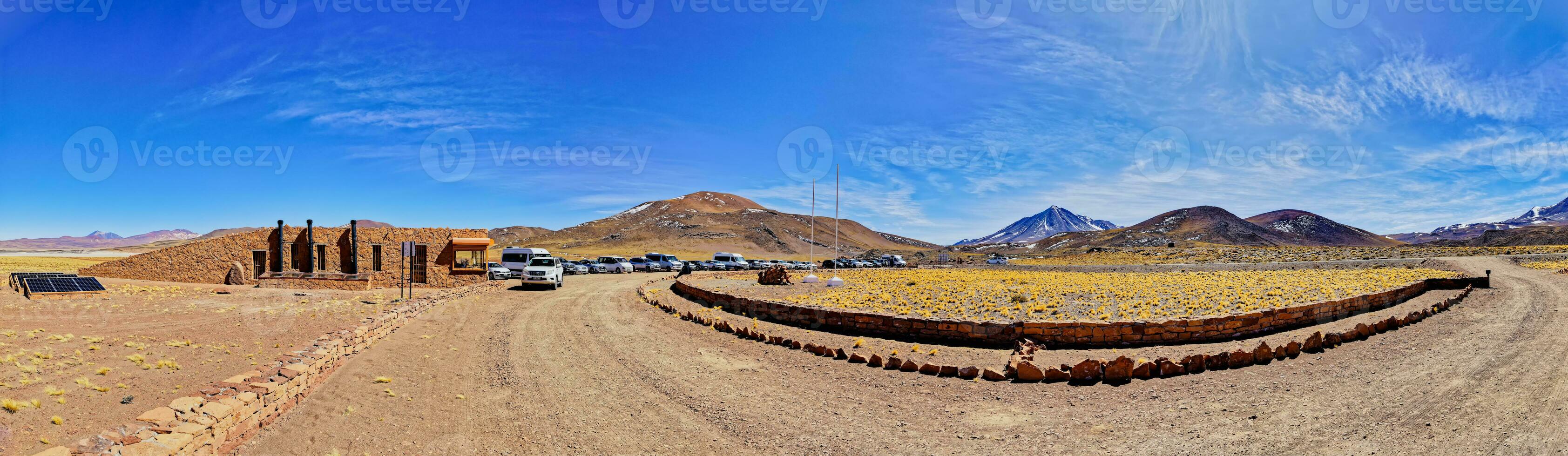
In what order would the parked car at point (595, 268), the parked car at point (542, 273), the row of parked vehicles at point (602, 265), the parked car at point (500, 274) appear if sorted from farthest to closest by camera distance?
the parked car at point (595, 268) → the parked car at point (500, 274) → the row of parked vehicles at point (602, 265) → the parked car at point (542, 273)

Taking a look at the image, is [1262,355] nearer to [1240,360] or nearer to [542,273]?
[1240,360]

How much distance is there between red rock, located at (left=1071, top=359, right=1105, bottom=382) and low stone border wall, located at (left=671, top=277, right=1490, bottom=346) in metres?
3.06

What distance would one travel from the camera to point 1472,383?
26.6 feet

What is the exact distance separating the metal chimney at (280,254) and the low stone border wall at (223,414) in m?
22.0

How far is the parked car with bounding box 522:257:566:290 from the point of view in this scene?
2659 centimetres

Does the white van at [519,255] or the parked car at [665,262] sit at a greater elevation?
the white van at [519,255]

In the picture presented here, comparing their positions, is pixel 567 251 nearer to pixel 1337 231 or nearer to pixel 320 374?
pixel 320 374

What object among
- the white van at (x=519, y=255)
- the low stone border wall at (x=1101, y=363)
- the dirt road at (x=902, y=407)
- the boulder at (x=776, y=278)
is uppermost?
the white van at (x=519, y=255)

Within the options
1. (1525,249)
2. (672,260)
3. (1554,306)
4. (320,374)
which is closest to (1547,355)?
(1554,306)

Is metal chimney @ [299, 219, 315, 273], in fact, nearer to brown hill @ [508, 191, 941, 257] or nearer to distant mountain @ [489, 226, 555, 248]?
brown hill @ [508, 191, 941, 257]

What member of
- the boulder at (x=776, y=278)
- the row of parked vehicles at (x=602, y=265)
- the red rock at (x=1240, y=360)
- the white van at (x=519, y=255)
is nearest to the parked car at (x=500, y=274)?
the row of parked vehicles at (x=602, y=265)

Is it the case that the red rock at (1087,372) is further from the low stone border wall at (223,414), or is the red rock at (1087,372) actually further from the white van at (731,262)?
the white van at (731,262)

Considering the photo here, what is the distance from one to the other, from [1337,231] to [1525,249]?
7286 inches

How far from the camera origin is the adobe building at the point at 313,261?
27.3 meters
